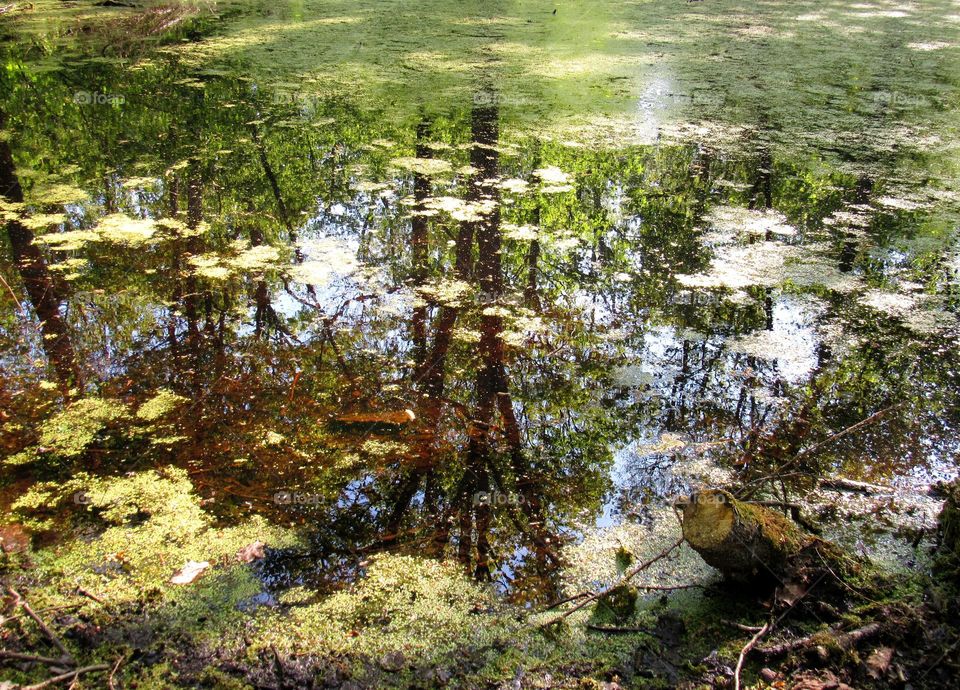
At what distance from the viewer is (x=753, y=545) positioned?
168 centimetres

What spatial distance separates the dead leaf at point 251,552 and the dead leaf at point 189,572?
0.08m

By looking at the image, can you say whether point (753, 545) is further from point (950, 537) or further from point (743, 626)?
point (950, 537)

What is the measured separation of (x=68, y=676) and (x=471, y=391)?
1.46 m

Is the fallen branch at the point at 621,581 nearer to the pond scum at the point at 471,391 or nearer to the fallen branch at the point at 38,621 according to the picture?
the pond scum at the point at 471,391

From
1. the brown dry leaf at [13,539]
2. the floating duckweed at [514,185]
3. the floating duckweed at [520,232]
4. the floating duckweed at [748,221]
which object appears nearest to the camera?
the brown dry leaf at [13,539]

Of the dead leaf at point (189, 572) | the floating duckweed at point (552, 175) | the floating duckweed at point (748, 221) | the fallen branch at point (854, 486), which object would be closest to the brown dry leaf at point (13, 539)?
the dead leaf at point (189, 572)

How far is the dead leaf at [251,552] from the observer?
6.07 ft

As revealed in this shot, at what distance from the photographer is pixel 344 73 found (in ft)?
21.6

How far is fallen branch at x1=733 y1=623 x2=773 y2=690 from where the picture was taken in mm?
1447

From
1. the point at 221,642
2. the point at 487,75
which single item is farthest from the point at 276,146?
the point at 221,642

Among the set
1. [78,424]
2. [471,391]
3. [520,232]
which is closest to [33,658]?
[78,424]

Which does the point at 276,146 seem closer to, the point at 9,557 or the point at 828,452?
the point at 9,557

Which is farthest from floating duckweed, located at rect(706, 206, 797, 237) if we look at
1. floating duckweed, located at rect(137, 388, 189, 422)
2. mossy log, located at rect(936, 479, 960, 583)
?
floating duckweed, located at rect(137, 388, 189, 422)

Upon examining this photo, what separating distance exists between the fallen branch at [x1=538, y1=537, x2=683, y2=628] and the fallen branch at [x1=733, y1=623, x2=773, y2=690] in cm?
28
